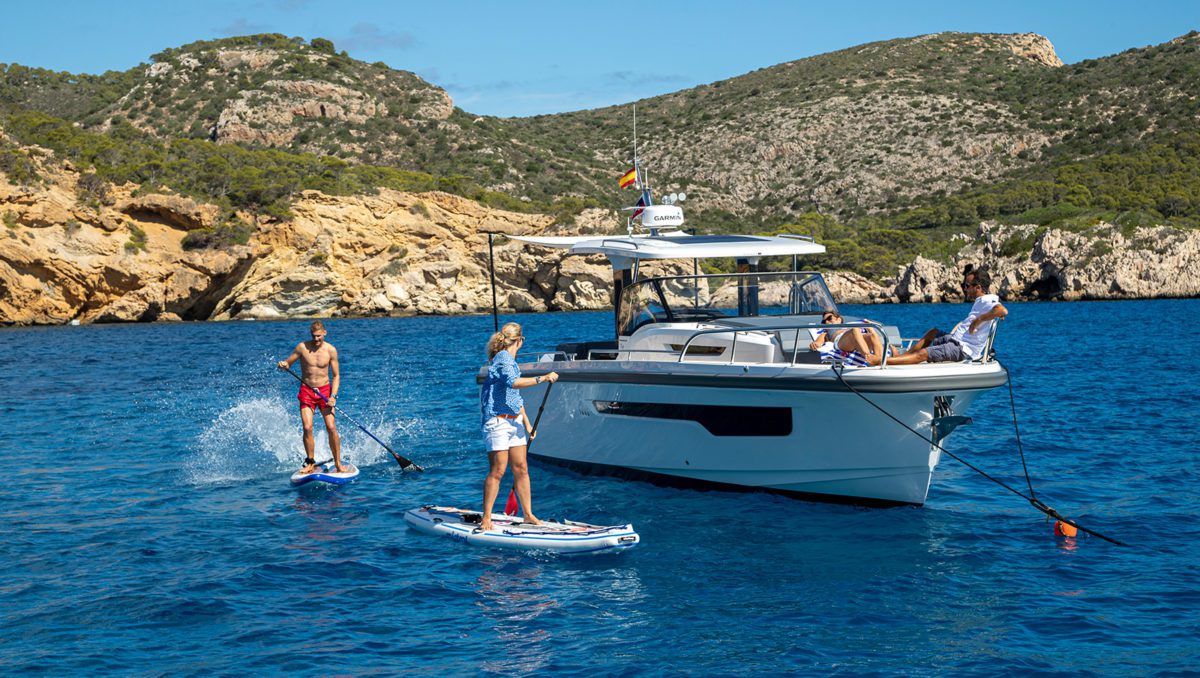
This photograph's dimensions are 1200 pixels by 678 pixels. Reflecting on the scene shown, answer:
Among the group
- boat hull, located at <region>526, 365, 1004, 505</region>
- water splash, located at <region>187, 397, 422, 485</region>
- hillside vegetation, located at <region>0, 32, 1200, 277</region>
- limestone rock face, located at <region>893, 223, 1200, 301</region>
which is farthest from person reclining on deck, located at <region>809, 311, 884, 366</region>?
limestone rock face, located at <region>893, 223, 1200, 301</region>

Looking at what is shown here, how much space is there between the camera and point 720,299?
1260cm

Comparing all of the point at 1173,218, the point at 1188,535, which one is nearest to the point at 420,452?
the point at 1188,535

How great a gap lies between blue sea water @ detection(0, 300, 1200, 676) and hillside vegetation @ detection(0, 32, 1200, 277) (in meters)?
55.1

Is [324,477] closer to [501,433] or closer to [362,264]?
[501,433]

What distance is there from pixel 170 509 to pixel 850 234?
3077 inches

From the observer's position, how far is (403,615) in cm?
802

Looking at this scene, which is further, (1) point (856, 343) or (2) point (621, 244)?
(2) point (621, 244)

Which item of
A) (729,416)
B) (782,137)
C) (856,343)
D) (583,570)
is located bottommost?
(583,570)

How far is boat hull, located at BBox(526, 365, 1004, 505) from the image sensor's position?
10.5 meters

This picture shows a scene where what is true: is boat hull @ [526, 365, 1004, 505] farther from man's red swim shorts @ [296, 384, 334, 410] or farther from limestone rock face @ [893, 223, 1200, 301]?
limestone rock face @ [893, 223, 1200, 301]

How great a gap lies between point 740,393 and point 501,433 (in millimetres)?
2663

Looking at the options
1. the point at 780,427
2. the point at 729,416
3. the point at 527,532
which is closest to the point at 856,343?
the point at 780,427

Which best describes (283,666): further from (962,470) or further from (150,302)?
(150,302)

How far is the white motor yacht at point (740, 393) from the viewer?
10.6 metres
